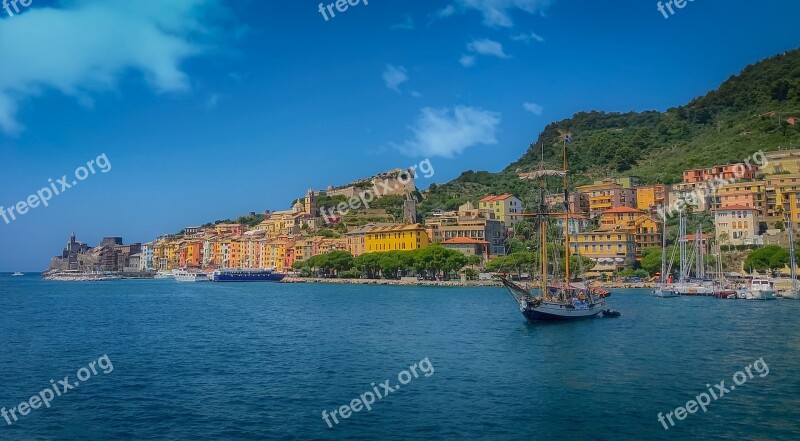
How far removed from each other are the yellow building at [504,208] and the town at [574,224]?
17cm

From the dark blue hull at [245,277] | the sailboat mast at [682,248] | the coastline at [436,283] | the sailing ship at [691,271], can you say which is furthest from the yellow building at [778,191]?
the dark blue hull at [245,277]

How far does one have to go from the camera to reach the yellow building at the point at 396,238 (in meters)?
95.4

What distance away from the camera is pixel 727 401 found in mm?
17047

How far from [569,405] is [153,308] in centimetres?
4039

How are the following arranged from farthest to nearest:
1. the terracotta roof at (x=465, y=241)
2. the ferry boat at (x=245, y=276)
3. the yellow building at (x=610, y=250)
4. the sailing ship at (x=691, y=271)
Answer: the ferry boat at (x=245, y=276)
the terracotta roof at (x=465, y=241)
the yellow building at (x=610, y=250)
the sailing ship at (x=691, y=271)

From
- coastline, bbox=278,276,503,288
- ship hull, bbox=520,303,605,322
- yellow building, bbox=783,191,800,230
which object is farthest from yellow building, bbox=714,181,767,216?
ship hull, bbox=520,303,605,322

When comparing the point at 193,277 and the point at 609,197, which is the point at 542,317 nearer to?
the point at 609,197

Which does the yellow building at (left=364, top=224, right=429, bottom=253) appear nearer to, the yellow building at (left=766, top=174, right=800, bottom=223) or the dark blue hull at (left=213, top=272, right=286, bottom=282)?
the dark blue hull at (left=213, top=272, right=286, bottom=282)

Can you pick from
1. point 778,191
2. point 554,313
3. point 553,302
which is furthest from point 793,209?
point 554,313

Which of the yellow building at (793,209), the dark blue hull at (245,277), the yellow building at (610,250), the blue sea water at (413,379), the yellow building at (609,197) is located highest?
the yellow building at (609,197)

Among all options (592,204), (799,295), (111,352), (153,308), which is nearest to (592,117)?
(592,204)

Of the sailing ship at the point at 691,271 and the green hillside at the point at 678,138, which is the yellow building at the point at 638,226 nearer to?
the sailing ship at the point at 691,271

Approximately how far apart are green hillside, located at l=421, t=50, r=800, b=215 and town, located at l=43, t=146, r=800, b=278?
8.32 meters

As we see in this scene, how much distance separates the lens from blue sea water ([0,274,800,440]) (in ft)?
48.7
